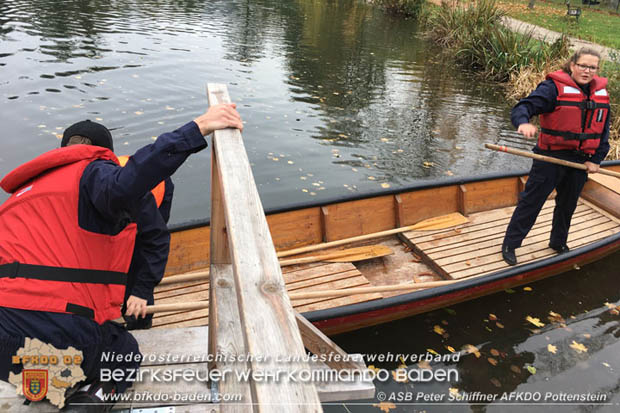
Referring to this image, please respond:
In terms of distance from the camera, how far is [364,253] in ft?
18.5

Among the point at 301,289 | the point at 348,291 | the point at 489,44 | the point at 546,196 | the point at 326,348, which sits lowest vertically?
the point at 301,289

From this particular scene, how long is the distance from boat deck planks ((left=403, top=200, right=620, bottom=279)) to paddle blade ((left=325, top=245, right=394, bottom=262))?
53 cm

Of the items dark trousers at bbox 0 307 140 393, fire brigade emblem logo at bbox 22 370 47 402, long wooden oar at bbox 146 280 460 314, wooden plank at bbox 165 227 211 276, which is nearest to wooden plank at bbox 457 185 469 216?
long wooden oar at bbox 146 280 460 314

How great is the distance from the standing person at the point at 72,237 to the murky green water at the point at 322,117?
3.04 metres

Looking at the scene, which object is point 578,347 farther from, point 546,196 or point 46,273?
point 46,273

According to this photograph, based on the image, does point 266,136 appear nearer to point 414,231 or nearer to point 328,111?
point 328,111

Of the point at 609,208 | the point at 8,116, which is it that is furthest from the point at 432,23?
the point at 8,116

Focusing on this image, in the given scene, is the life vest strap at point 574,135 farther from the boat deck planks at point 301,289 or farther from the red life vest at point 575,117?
the boat deck planks at point 301,289

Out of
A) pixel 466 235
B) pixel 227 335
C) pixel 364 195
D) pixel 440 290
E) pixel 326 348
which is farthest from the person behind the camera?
pixel 466 235

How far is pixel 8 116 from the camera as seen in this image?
372 inches

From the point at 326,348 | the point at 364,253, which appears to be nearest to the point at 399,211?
the point at 364,253

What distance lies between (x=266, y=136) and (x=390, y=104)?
4.33 meters

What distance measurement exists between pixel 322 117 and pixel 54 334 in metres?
9.99

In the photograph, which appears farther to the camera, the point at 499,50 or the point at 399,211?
the point at 499,50
